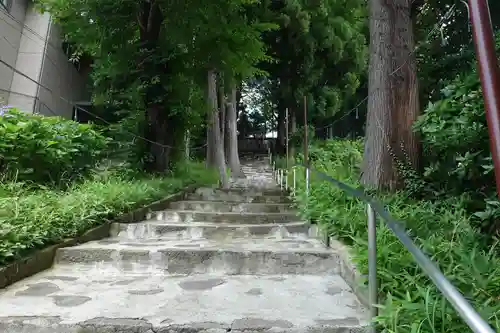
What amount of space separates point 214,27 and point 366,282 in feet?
16.6

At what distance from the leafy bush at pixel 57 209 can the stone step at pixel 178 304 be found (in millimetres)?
263

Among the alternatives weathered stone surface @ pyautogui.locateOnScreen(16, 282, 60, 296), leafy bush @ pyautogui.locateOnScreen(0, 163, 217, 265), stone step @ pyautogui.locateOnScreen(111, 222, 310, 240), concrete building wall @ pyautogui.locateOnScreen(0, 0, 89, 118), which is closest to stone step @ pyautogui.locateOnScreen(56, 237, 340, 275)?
leafy bush @ pyautogui.locateOnScreen(0, 163, 217, 265)

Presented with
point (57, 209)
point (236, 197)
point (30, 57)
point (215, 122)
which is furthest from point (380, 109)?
point (30, 57)

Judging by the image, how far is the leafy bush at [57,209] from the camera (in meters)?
2.83

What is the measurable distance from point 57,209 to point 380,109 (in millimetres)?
3335

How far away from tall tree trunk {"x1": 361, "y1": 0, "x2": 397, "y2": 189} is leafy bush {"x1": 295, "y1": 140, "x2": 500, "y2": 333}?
0.47 meters

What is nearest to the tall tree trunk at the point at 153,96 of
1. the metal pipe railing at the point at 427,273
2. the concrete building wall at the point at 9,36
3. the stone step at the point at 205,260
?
the stone step at the point at 205,260

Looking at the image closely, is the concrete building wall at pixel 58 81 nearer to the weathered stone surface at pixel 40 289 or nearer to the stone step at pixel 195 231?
the stone step at pixel 195 231

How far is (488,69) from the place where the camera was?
0.87m

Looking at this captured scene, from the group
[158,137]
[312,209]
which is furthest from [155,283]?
[158,137]

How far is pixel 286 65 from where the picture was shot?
579 inches

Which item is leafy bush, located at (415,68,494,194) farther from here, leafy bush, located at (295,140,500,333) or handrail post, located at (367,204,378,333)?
handrail post, located at (367,204,378,333)

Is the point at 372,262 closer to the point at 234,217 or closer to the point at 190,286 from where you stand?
the point at 190,286

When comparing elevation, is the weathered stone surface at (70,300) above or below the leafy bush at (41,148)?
below
